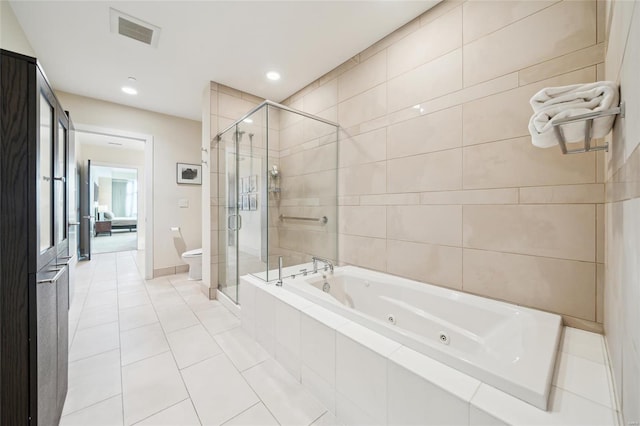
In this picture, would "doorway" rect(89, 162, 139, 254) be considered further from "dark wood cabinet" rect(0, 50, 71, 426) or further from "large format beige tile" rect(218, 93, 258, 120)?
"dark wood cabinet" rect(0, 50, 71, 426)

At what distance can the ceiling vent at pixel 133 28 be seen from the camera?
194 centimetres

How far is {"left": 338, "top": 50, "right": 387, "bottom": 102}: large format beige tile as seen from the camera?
2.21 meters

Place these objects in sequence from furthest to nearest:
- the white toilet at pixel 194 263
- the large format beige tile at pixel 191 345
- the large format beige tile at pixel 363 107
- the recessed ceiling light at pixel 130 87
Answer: the white toilet at pixel 194 263 < the recessed ceiling light at pixel 130 87 < the large format beige tile at pixel 363 107 < the large format beige tile at pixel 191 345

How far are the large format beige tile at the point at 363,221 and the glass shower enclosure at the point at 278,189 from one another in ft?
0.40

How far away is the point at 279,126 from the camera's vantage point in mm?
2596

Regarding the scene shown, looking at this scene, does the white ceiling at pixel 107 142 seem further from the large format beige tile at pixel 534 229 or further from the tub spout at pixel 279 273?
the large format beige tile at pixel 534 229

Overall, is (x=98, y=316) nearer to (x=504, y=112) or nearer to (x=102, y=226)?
(x=504, y=112)

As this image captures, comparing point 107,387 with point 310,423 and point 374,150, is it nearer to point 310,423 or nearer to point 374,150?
point 310,423

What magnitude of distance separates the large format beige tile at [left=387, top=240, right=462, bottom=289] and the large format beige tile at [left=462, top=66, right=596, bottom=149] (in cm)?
79

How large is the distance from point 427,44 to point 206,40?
1895mm

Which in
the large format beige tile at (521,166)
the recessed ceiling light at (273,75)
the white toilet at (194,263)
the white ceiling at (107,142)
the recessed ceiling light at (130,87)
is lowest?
the white toilet at (194,263)

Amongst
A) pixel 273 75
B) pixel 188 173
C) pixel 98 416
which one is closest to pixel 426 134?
pixel 273 75

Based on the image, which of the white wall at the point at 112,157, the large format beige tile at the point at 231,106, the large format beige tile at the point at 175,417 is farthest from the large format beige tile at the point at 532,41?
the white wall at the point at 112,157

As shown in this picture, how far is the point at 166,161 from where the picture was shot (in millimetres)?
3893
